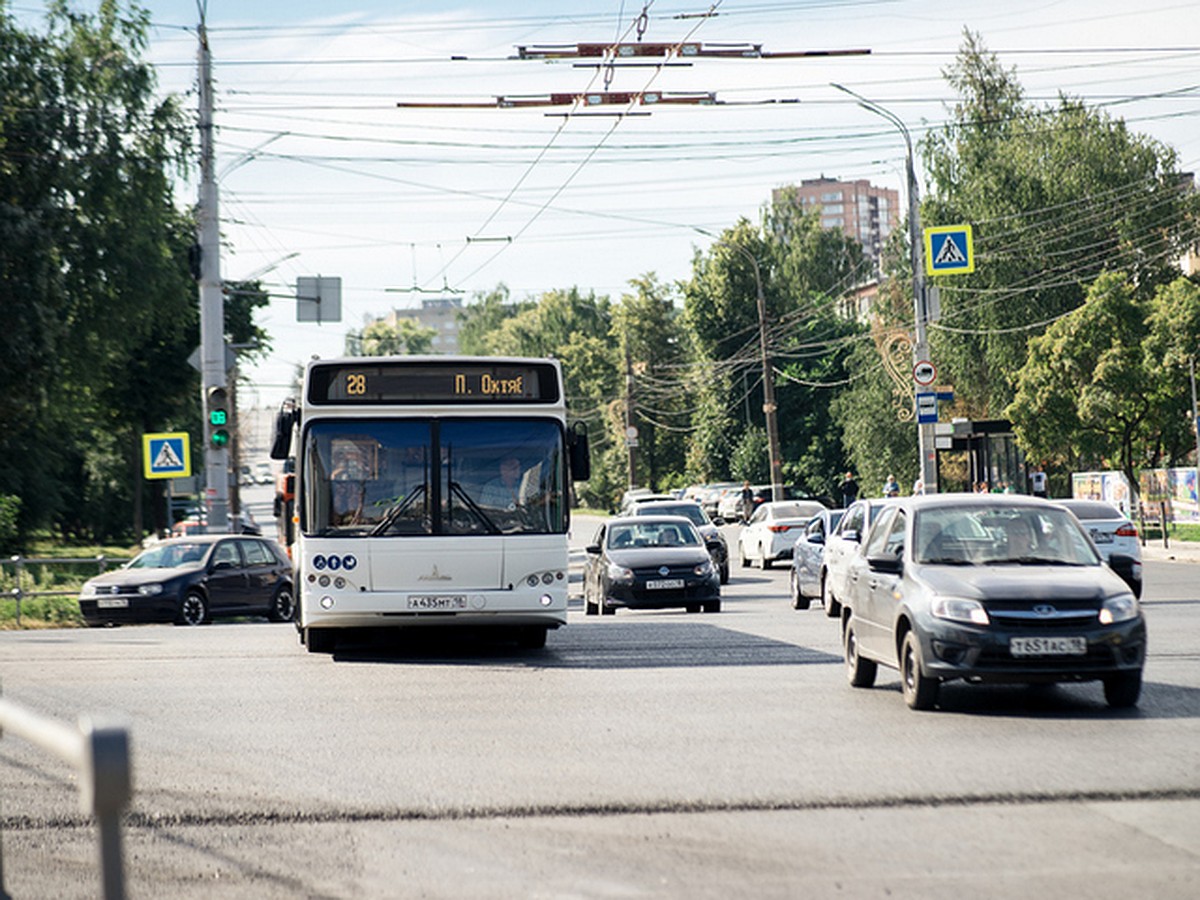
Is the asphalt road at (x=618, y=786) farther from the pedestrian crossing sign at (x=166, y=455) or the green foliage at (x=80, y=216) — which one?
the green foliage at (x=80, y=216)

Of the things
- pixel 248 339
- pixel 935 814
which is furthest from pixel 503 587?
pixel 248 339

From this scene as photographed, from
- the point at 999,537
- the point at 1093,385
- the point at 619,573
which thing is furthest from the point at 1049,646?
the point at 1093,385

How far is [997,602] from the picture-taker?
12.0m

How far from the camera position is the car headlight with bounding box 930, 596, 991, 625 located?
1199 centimetres

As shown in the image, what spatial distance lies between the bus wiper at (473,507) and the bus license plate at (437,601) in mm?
729

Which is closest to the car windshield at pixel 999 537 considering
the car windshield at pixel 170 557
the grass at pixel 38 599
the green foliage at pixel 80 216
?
the car windshield at pixel 170 557

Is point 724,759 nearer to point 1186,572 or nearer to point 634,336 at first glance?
point 1186,572

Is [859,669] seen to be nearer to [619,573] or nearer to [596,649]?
[596,649]

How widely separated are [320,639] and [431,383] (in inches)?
116

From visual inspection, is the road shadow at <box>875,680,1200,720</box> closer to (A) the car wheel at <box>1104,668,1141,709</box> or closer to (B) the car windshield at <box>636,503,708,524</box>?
(A) the car wheel at <box>1104,668,1141,709</box>

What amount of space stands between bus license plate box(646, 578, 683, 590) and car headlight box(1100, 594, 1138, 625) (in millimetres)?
13977

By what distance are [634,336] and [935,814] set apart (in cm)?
10432

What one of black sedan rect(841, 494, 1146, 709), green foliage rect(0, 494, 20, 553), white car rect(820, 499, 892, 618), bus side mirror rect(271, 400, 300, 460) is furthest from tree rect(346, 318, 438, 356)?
black sedan rect(841, 494, 1146, 709)

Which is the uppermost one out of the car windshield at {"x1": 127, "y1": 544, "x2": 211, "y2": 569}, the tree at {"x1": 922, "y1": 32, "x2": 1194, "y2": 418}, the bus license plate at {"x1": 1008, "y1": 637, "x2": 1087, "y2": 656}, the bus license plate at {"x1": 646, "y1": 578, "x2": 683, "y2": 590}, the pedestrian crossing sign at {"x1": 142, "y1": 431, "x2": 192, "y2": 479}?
the tree at {"x1": 922, "y1": 32, "x2": 1194, "y2": 418}
